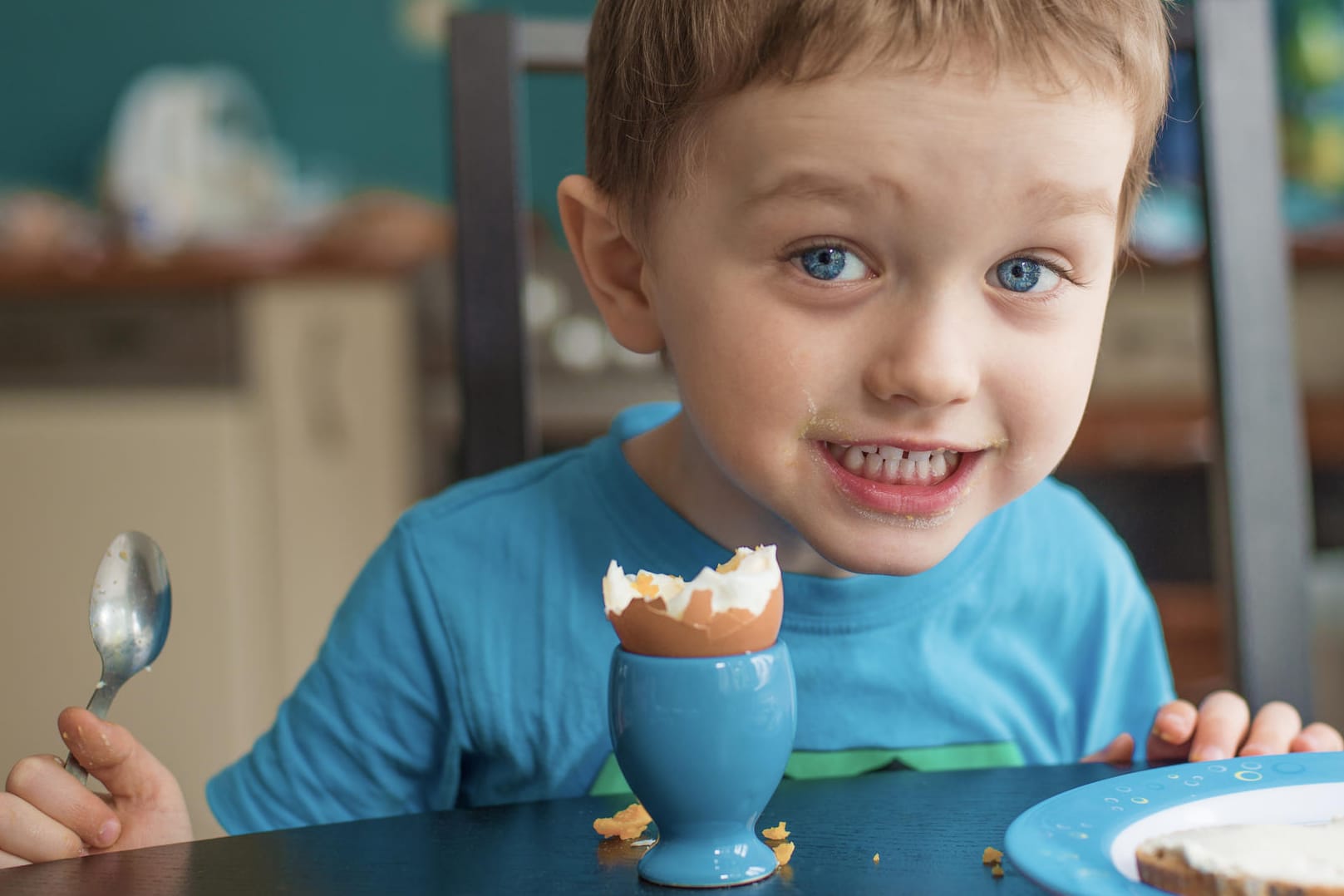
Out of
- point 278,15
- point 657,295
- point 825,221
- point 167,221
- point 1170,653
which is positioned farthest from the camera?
point 278,15

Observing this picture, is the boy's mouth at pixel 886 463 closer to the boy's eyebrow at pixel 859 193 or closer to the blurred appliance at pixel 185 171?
the boy's eyebrow at pixel 859 193

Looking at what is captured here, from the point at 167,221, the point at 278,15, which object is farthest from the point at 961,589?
the point at 278,15

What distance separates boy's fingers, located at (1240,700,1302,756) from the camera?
0.74m

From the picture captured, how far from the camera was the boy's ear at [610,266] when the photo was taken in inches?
32.3

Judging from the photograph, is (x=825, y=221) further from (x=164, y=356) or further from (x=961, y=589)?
(x=164, y=356)

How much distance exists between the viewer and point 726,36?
2.29 feet

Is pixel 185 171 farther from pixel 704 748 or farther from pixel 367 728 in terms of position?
pixel 704 748

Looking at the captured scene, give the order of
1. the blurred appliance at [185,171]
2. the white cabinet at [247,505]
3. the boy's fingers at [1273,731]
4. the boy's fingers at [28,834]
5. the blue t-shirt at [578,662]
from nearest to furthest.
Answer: the boy's fingers at [28,834] → the boy's fingers at [1273,731] → the blue t-shirt at [578,662] → the white cabinet at [247,505] → the blurred appliance at [185,171]

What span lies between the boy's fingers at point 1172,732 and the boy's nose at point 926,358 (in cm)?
21

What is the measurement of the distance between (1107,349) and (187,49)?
2.21 meters

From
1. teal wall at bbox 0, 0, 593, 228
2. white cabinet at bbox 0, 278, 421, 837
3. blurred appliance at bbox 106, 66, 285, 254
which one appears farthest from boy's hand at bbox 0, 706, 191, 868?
teal wall at bbox 0, 0, 593, 228

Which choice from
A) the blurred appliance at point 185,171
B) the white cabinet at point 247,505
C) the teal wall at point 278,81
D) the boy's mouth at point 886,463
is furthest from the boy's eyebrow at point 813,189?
the teal wall at point 278,81

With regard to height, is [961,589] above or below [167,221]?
below

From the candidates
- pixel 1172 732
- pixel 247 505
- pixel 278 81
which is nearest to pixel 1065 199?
pixel 1172 732
